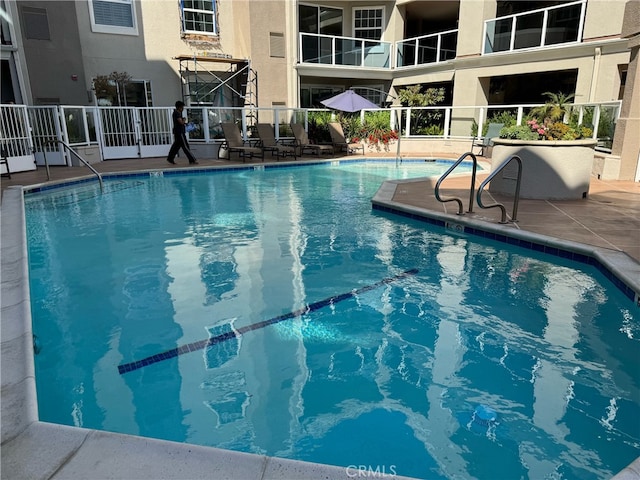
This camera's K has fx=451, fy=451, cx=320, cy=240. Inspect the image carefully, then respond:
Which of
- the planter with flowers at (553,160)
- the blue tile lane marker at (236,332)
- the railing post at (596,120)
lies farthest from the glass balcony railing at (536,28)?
the blue tile lane marker at (236,332)

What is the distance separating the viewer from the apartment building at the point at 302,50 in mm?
14180

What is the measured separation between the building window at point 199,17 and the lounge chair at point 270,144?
561 centimetres

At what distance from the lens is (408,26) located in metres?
22.5

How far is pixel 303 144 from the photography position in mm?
15742

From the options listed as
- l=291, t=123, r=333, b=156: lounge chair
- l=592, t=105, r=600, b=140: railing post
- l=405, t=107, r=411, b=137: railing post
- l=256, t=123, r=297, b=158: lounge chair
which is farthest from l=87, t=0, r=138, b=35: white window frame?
l=592, t=105, r=600, b=140: railing post

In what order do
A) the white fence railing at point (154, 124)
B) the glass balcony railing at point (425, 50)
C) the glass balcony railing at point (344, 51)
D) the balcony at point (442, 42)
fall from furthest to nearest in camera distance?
the glass balcony railing at point (425, 50)
the glass balcony railing at point (344, 51)
the balcony at point (442, 42)
the white fence railing at point (154, 124)

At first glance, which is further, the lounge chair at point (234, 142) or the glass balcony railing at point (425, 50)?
the glass balcony railing at point (425, 50)

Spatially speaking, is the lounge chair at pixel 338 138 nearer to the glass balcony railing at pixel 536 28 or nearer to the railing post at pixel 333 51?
the railing post at pixel 333 51

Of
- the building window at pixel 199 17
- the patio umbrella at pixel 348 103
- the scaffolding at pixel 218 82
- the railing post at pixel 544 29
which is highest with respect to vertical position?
the building window at pixel 199 17

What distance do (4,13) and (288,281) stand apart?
14.0m

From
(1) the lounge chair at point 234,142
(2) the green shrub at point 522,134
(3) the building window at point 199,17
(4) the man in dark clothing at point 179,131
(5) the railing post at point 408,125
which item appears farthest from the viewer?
(5) the railing post at point 408,125

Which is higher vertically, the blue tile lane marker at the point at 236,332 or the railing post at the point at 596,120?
the railing post at the point at 596,120

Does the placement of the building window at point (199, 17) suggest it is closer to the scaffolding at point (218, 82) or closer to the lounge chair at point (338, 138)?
the scaffolding at point (218, 82)

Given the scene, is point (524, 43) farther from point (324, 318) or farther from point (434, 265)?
point (324, 318)
